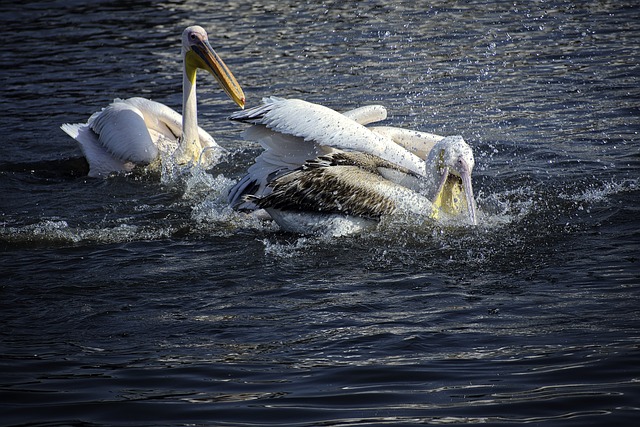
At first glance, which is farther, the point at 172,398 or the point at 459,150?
the point at 459,150

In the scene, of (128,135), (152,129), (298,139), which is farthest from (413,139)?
(152,129)

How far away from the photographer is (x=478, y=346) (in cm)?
388

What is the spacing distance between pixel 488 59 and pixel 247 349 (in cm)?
658

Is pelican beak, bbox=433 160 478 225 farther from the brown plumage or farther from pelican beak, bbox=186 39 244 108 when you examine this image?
pelican beak, bbox=186 39 244 108

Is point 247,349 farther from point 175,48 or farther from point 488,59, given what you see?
point 175,48

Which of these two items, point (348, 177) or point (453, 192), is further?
point (453, 192)

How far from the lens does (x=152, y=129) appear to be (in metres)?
7.95

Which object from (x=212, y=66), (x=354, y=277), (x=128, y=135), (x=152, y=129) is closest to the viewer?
(x=354, y=277)

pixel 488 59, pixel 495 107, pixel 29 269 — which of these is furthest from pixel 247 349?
pixel 488 59

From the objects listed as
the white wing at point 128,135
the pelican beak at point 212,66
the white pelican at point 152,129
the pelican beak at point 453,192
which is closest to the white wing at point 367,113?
the pelican beak at point 453,192

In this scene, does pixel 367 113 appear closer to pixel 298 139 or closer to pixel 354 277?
pixel 298 139

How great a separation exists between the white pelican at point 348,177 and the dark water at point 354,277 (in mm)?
178

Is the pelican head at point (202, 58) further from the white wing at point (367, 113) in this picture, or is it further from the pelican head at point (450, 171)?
the pelican head at point (450, 171)

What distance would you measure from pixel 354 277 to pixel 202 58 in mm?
3257
